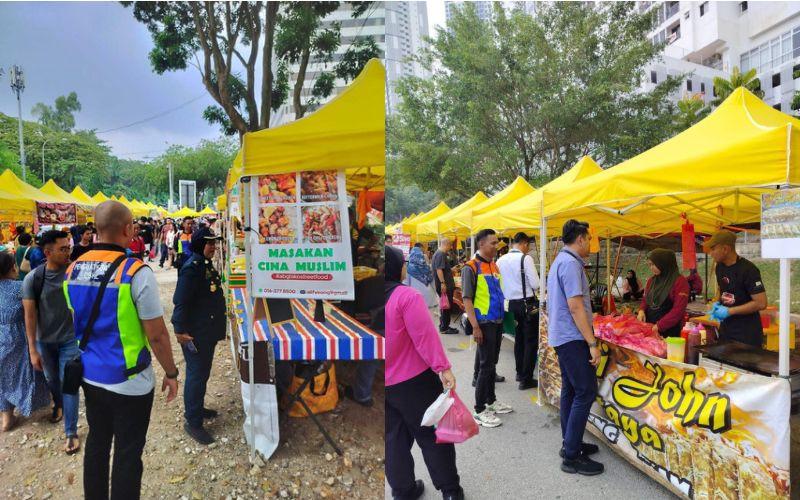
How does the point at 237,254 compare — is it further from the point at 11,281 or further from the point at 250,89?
the point at 11,281

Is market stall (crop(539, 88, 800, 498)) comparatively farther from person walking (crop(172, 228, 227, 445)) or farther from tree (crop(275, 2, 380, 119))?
person walking (crop(172, 228, 227, 445))

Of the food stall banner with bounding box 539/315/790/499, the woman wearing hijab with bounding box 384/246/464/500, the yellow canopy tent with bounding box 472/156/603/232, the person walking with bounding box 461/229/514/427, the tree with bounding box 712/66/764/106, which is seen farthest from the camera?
the tree with bounding box 712/66/764/106

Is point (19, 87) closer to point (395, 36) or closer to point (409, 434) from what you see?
point (395, 36)

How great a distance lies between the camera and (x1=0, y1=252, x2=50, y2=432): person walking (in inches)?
51.3

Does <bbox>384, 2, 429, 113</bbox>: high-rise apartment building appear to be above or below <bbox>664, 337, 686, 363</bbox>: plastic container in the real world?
above

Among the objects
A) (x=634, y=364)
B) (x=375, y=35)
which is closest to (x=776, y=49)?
(x=634, y=364)

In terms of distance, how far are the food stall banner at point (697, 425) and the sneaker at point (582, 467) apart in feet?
0.63

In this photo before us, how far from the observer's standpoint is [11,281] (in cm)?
133

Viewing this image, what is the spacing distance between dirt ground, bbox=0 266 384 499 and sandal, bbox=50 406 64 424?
1 cm

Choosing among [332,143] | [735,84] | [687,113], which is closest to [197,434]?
[332,143]

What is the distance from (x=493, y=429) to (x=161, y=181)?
280 cm

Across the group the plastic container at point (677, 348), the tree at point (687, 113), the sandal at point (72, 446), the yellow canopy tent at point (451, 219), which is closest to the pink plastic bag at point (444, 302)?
the yellow canopy tent at point (451, 219)

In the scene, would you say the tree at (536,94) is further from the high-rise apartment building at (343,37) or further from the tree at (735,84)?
the high-rise apartment building at (343,37)

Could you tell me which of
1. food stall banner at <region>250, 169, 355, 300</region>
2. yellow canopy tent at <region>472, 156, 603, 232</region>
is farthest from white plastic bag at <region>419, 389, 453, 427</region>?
yellow canopy tent at <region>472, 156, 603, 232</region>
